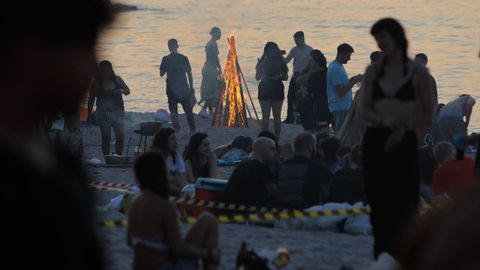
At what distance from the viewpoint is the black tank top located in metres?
7.83

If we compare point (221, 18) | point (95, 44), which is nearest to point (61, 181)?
point (95, 44)

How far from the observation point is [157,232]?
7.63 m

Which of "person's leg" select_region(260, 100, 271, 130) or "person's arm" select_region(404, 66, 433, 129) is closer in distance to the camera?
"person's arm" select_region(404, 66, 433, 129)

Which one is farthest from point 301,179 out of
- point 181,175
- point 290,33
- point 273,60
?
point 290,33

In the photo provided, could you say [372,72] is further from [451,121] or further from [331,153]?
[451,121]

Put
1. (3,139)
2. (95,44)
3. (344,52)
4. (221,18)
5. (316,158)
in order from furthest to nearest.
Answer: (221,18), (344,52), (316,158), (95,44), (3,139)

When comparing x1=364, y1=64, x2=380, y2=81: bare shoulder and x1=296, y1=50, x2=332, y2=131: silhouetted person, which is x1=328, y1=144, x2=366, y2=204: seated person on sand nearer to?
x1=364, y1=64, x2=380, y2=81: bare shoulder

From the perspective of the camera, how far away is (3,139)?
5.71 feet

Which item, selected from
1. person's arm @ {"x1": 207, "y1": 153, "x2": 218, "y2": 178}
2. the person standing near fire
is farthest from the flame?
person's arm @ {"x1": 207, "y1": 153, "x2": 218, "y2": 178}

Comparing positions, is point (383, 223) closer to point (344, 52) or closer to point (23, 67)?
point (23, 67)

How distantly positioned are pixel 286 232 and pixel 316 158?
5.20ft

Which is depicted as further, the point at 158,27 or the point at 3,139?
the point at 158,27

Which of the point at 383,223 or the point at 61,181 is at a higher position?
the point at 61,181

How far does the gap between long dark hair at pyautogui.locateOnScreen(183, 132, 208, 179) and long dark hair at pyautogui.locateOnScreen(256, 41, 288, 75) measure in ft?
20.0
